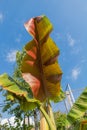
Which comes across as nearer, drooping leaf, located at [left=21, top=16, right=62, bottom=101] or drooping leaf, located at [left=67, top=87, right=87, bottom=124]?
drooping leaf, located at [left=21, top=16, right=62, bottom=101]

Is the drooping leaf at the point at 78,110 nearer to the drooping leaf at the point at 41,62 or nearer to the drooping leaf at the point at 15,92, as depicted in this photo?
the drooping leaf at the point at 41,62

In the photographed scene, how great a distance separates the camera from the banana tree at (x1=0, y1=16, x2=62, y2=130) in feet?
10.2

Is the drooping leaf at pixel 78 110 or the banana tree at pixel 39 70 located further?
the drooping leaf at pixel 78 110

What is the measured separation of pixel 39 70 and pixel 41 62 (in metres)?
0.13

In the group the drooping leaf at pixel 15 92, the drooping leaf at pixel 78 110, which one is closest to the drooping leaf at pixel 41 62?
the drooping leaf at pixel 15 92

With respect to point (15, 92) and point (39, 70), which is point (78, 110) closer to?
point (39, 70)

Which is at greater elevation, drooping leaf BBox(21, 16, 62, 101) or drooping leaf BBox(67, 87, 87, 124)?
drooping leaf BBox(21, 16, 62, 101)

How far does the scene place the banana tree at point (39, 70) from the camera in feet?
10.2

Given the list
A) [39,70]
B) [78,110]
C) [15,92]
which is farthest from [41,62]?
[78,110]

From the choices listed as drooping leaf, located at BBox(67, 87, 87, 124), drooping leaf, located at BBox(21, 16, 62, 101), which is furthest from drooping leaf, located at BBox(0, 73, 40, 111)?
drooping leaf, located at BBox(67, 87, 87, 124)

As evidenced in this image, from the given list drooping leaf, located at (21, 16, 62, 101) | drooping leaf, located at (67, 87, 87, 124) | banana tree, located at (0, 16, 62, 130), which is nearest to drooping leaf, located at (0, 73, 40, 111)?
banana tree, located at (0, 16, 62, 130)

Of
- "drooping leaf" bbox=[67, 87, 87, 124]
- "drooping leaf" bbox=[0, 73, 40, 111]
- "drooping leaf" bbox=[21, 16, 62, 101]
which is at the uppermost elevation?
"drooping leaf" bbox=[21, 16, 62, 101]

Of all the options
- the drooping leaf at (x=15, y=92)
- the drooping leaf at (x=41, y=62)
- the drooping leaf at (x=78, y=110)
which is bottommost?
the drooping leaf at (x=78, y=110)

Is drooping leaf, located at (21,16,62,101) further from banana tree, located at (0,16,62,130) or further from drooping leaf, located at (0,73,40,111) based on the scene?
drooping leaf, located at (0,73,40,111)
